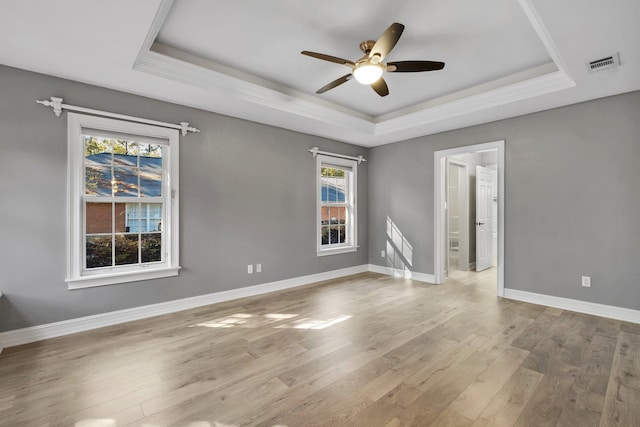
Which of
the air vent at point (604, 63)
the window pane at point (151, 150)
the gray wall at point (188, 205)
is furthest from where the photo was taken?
the window pane at point (151, 150)

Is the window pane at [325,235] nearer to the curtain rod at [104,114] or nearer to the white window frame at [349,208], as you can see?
the white window frame at [349,208]

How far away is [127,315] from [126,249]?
0.73m

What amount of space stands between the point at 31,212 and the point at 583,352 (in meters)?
5.18

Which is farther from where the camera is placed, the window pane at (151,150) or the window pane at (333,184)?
the window pane at (333,184)

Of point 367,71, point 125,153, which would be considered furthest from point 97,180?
point 367,71

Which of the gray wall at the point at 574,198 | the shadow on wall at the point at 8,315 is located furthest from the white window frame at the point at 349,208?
the shadow on wall at the point at 8,315

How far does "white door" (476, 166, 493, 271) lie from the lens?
600 centimetres

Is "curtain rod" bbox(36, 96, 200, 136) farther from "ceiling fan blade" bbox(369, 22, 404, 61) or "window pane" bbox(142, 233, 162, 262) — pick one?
"ceiling fan blade" bbox(369, 22, 404, 61)

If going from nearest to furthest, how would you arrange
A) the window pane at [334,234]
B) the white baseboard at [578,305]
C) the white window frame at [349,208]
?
the white baseboard at [578,305] → the white window frame at [349,208] → the window pane at [334,234]

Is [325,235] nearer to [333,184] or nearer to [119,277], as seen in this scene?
[333,184]

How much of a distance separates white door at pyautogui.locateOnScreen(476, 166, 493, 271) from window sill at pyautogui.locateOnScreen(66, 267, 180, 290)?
217 inches

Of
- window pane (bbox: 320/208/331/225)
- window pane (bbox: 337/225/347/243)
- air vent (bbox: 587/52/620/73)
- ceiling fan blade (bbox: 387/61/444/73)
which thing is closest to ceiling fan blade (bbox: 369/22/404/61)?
ceiling fan blade (bbox: 387/61/444/73)

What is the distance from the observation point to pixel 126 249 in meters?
3.42

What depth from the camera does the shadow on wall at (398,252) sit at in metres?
5.42
